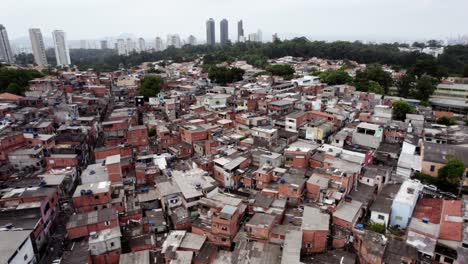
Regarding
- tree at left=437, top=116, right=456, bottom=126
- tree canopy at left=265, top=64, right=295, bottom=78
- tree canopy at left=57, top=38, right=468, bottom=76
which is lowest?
tree at left=437, top=116, right=456, bottom=126

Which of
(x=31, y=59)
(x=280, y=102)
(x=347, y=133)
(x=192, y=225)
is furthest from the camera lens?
(x=31, y=59)

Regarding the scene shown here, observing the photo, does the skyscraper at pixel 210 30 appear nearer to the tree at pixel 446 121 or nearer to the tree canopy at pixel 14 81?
the tree canopy at pixel 14 81

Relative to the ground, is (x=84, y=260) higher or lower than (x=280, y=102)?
lower

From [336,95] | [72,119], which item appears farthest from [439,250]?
[72,119]

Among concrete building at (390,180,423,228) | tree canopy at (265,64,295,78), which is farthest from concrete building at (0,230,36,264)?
tree canopy at (265,64,295,78)

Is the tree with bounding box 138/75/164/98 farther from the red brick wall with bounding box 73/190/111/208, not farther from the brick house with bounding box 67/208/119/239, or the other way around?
the brick house with bounding box 67/208/119/239

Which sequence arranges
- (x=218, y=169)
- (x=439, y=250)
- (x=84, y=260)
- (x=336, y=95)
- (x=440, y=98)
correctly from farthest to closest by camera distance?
(x=440, y=98) < (x=336, y=95) < (x=218, y=169) < (x=439, y=250) < (x=84, y=260)

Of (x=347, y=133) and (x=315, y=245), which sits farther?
(x=347, y=133)

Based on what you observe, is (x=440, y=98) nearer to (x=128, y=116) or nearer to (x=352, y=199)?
(x=352, y=199)
